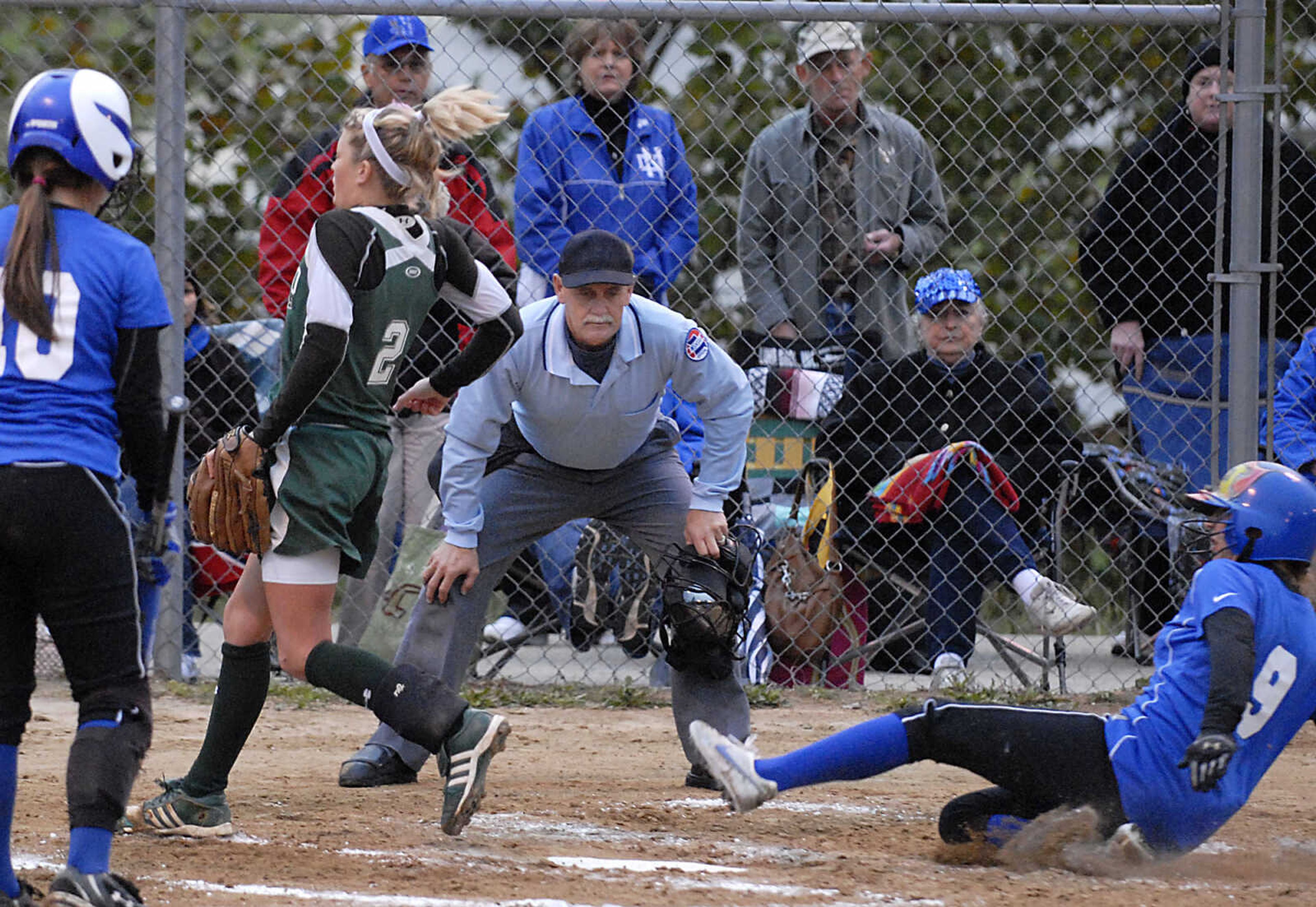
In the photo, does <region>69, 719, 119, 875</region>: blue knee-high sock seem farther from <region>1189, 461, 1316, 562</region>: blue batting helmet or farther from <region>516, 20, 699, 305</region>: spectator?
<region>516, 20, 699, 305</region>: spectator

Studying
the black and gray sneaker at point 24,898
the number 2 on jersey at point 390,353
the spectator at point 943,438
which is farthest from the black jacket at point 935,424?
the black and gray sneaker at point 24,898

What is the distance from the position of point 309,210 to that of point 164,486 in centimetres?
297

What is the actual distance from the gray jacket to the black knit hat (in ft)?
3.51

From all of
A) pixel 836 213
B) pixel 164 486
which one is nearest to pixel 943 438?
pixel 836 213

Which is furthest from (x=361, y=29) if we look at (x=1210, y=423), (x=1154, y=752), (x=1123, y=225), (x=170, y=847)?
(x=1154, y=752)

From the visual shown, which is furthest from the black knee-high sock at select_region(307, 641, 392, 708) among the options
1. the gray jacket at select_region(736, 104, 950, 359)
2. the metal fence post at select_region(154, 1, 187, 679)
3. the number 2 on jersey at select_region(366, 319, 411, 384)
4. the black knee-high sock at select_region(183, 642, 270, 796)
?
the gray jacket at select_region(736, 104, 950, 359)

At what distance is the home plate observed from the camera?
11.9 ft

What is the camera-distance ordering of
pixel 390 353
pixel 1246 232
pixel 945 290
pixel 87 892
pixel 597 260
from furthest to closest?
1. pixel 945 290
2. pixel 1246 232
3. pixel 597 260
4. pixel 390 353
5. pixel 87 892

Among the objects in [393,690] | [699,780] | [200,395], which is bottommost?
[699,780]

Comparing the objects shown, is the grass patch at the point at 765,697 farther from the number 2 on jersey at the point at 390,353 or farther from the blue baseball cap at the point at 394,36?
the blue baseball cap at the point at 394,36

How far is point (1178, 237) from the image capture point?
6.27 meters

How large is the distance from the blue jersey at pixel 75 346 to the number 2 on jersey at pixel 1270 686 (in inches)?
96.7

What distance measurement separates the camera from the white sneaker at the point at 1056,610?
598 centimetres

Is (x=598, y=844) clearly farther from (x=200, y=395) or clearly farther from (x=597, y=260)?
(x=200, y=395)
